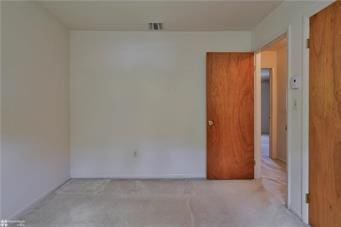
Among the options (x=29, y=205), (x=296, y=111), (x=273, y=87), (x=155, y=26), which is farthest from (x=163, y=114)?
(x=273, y=87)

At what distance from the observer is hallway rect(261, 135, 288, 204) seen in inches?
142

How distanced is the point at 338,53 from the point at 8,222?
3310 mm

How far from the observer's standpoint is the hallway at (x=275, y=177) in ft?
11.8

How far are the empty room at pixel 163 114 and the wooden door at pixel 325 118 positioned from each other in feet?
0.04

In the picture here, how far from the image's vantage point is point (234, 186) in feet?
12.8

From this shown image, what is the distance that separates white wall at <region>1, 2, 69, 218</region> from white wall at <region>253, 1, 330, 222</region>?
9.43 ft

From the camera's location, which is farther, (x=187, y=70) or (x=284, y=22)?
(x=187, y=70)

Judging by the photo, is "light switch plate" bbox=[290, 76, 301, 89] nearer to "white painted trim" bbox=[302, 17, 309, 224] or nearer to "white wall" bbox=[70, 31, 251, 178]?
"white painted trim" bbox=[302, 17, 309, 224]

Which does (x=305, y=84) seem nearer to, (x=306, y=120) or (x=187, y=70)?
(x=306, y=120)

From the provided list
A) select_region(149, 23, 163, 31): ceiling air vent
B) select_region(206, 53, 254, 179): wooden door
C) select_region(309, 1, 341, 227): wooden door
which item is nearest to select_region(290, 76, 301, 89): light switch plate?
select_region(309, 1, 341, 227): wooden door

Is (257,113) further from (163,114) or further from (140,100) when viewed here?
(140,100)

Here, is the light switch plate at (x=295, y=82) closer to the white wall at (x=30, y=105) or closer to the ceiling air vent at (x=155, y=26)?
the ceiling air vent at (x=155, y=26)

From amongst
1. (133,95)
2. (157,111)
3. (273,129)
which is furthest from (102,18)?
(273,129)

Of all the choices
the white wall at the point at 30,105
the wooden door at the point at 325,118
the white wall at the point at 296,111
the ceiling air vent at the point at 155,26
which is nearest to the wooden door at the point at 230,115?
the ceiling air vent at the point at 155,26
